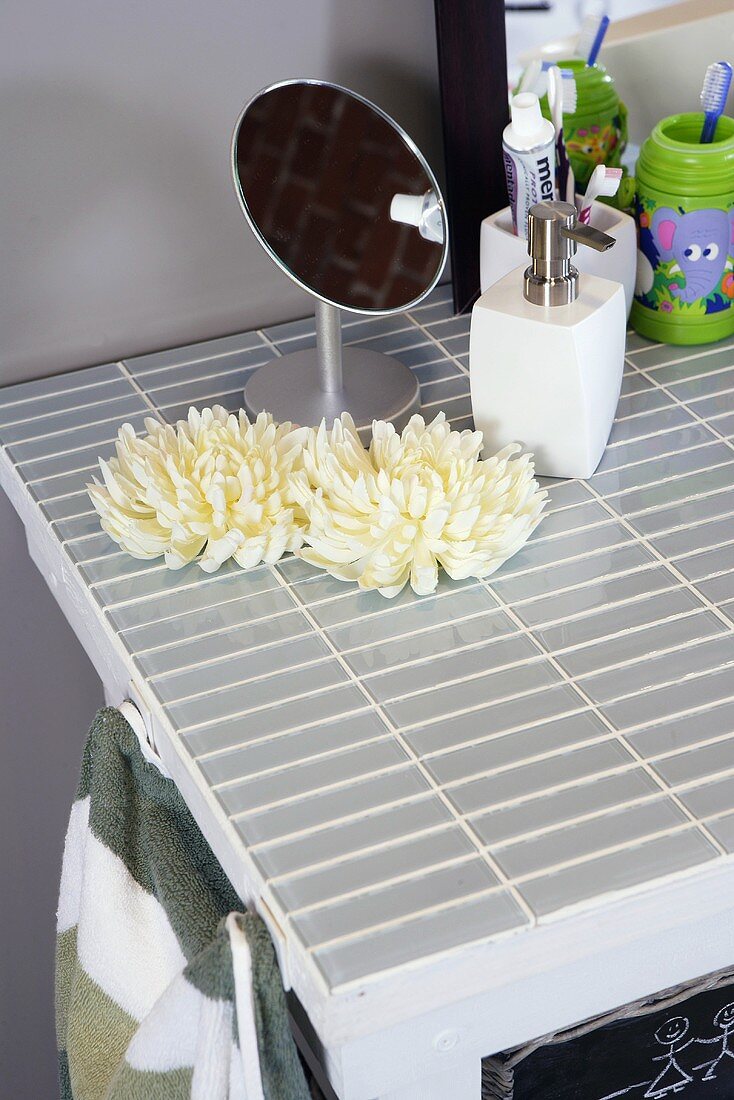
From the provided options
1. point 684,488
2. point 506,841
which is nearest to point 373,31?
point 684,488

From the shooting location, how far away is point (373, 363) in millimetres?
1097

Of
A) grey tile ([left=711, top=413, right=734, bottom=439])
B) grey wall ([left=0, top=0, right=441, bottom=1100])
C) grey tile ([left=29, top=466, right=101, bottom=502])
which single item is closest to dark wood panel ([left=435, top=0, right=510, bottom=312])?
grey wall ([left=0, top=0, right=441, bottom=1100])

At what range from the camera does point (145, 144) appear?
3.56 feet

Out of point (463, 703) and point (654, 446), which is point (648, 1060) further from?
point (654, 446)

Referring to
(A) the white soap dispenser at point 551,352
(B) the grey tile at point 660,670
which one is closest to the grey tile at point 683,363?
(A) the white soap dispenser at point 551,352

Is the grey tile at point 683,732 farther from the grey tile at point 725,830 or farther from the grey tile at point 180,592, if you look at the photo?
the grey tile at point 180,592

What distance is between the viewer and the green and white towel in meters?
0.72

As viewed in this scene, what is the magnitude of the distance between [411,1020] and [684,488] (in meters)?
0.45

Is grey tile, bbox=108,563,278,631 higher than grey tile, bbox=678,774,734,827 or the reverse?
the reverse

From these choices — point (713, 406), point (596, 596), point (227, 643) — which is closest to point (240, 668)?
point (227, 643)

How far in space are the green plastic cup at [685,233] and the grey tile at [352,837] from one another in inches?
21.8

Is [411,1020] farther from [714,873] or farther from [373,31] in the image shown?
[373,31]

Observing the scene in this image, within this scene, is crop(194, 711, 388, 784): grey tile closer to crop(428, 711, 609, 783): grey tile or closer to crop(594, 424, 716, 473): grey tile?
crop(428, 711, 609, 783): grey tile

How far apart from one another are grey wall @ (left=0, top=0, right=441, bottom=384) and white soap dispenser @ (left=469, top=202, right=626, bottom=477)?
0.28 meters
